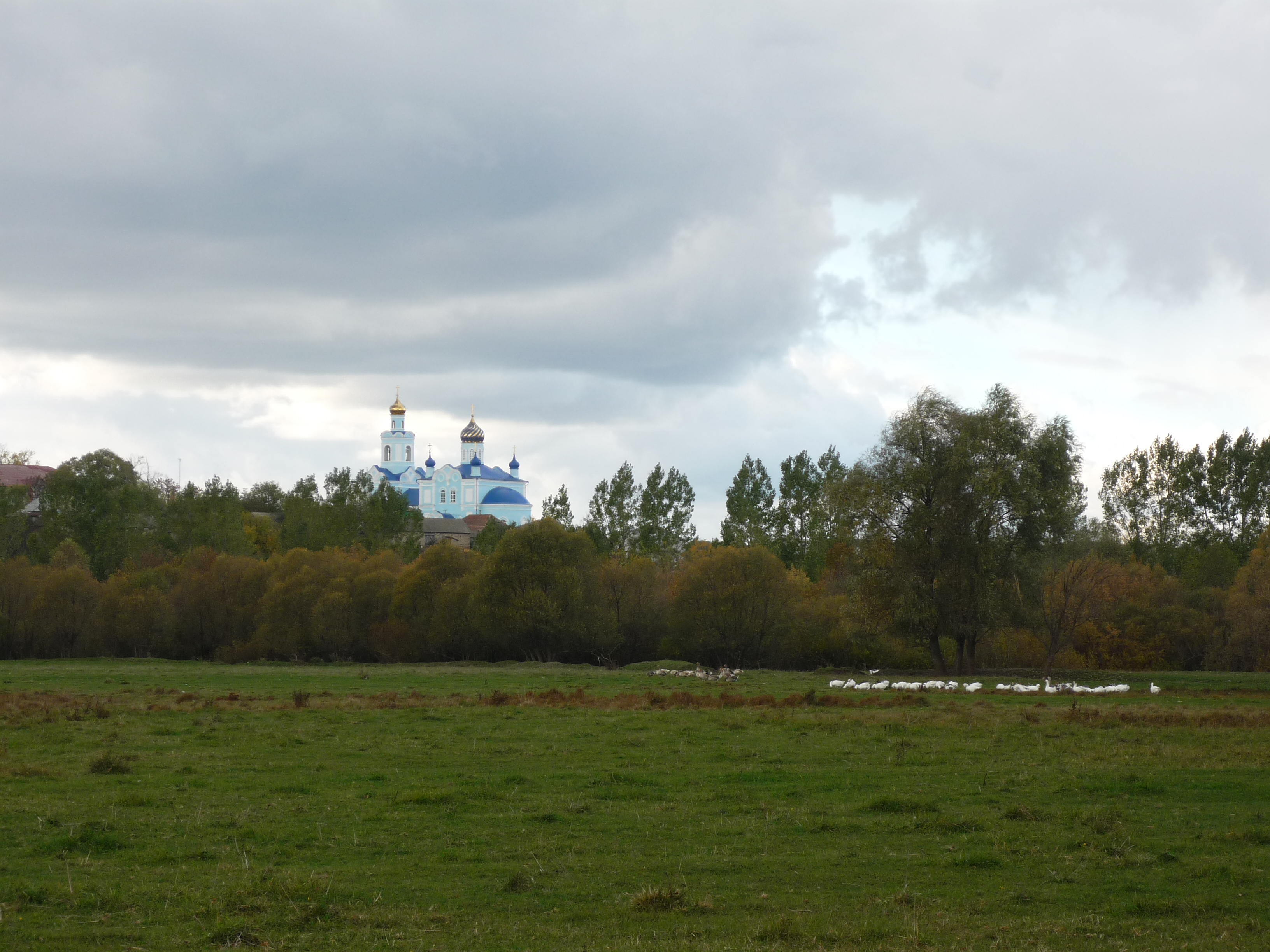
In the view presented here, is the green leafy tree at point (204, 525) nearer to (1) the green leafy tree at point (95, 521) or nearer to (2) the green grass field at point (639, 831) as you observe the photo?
(1) the green leafy tree at point (95, 521)

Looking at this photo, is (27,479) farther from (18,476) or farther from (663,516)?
(663,516)

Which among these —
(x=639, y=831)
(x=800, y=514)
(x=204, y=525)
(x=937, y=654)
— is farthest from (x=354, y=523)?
(x=639, y=831)

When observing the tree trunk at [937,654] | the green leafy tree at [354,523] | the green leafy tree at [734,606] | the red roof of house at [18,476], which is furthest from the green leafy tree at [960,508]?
the red roof of house at [18,476]

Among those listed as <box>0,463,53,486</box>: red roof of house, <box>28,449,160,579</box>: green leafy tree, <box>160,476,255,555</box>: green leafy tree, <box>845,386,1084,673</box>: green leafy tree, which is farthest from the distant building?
<box>845,386,1084,673</box>: green leafy tree

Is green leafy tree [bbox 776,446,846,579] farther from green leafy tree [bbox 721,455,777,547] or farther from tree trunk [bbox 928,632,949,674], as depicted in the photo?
tree trunk [bbox 928,632,949,674]

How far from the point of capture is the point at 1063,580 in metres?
56.0

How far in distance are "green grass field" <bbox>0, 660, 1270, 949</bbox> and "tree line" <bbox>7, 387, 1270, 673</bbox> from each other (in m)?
25.3

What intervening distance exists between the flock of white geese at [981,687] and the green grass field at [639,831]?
11.6 meters

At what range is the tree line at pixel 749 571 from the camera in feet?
192

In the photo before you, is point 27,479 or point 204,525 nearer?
point 204,525

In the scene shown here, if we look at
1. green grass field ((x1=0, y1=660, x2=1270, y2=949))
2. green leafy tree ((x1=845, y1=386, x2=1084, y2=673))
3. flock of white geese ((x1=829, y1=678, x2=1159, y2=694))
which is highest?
green leafy tree ((x1=845, y1=386, x2=1084, y2=673))

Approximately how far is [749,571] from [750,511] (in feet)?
114

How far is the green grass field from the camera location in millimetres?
12000

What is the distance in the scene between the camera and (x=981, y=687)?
157 ft
